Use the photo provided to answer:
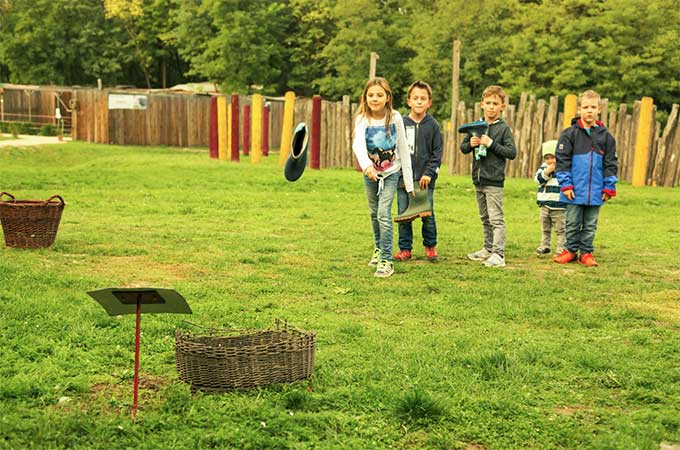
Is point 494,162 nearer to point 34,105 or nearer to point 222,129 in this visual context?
point 222,129

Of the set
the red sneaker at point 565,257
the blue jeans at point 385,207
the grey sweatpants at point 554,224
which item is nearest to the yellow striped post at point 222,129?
the grey sweatpants at point 554,224

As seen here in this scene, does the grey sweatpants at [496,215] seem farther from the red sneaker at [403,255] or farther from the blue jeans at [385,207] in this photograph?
the blue jeans at [385,207]

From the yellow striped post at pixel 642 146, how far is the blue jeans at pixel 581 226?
10.9m

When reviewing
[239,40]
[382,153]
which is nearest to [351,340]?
[382,153]

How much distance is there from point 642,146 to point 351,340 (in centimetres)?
1551

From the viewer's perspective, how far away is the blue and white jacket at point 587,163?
9469 millimetres

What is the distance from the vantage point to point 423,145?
9531mm

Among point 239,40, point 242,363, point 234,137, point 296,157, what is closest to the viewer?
point 242,363

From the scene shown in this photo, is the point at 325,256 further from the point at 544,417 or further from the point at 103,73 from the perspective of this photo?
the point at 103,73

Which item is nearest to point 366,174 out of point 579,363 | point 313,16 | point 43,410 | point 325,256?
point 325,256

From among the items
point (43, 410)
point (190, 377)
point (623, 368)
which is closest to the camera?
point (43, 410)

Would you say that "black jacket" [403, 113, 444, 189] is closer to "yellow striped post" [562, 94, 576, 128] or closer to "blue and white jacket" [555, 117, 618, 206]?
"blue and white jacket" [555, 117, 618, 206]

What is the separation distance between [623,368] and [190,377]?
2.63 metres

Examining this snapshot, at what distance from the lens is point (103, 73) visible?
5906 cm
